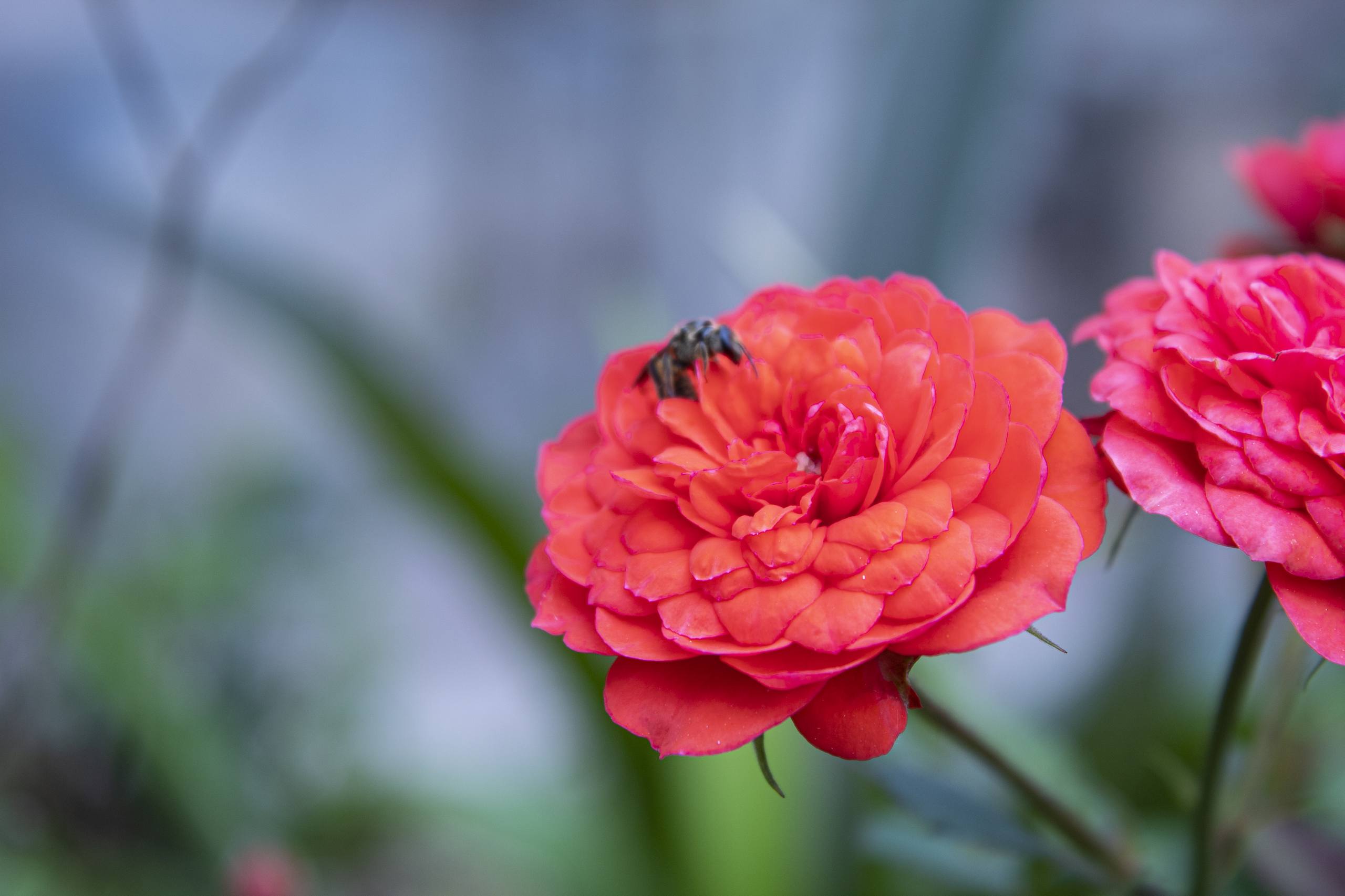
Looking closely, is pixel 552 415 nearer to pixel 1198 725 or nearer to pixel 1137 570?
pixel 1137 570

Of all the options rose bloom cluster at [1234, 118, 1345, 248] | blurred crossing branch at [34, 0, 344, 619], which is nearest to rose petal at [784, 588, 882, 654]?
rose bloom cluster at [1234, 118, 1345, 248]

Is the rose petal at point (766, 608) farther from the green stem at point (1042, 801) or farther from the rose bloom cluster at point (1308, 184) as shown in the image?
the rose bloom cluster at point (1308, 184)

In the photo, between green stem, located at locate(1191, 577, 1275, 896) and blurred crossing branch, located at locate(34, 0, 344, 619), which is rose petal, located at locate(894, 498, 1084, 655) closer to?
green stem, located at locate(1191, 577, 1275, 896)

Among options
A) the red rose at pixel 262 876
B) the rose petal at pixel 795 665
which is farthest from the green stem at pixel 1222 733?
the red rose at pixel 262 876

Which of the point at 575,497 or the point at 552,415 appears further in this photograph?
the point at 552,415

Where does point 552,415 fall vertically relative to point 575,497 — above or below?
below

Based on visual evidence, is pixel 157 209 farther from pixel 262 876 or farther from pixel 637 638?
pixel 637 638

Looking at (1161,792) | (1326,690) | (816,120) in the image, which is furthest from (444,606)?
(1326,690)
